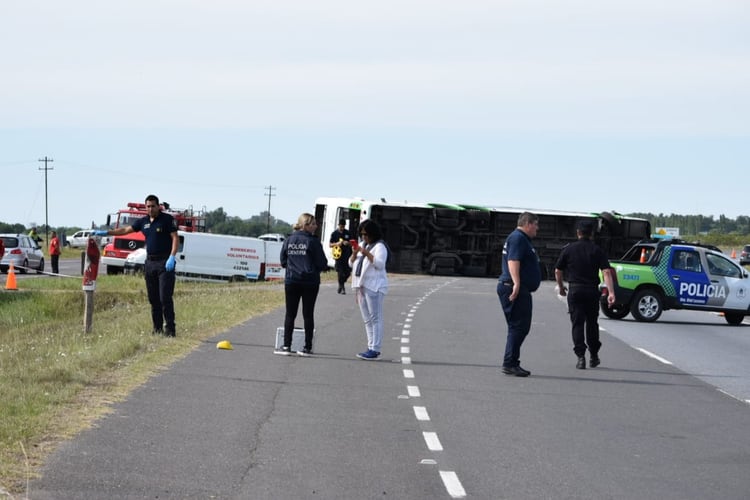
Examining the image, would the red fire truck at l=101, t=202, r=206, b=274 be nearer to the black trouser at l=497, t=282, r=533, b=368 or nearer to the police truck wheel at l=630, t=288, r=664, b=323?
the police truck wheel at l=630, t=288, r=664, b=323

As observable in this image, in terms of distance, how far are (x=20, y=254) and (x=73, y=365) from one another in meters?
34.1

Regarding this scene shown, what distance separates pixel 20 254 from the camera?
4647 centimetres

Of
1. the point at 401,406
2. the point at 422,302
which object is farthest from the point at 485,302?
the point at 401,406

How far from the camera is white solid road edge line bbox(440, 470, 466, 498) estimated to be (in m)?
7.98

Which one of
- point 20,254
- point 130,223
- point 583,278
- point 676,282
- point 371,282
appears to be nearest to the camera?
point 583,278

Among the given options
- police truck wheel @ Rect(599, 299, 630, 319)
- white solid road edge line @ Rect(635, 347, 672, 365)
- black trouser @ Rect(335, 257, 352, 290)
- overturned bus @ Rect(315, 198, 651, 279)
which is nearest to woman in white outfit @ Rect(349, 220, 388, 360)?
white solid road edge line @ Rect(635, 347, 672, 365)

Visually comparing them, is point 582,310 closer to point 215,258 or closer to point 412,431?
point 412,431

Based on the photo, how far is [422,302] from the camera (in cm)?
3164

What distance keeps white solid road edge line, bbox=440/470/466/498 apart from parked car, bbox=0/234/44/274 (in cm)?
3837

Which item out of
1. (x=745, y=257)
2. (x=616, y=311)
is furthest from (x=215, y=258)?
(x=745, y=257)

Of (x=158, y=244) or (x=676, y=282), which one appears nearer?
(x=158, y=244)

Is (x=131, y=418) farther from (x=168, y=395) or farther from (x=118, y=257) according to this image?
(x=118, y=257)

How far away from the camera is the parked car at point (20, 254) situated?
150 feet

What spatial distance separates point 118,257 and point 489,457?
1549 inches
